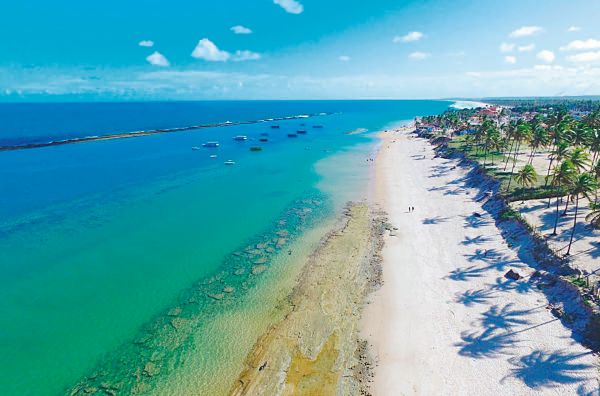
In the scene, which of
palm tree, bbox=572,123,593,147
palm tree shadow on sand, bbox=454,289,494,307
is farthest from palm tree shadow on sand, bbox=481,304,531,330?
palm tree, bbox=572,123,593,147

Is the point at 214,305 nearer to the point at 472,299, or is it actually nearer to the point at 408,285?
the point at 408,285

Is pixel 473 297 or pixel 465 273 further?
pixel 465 273

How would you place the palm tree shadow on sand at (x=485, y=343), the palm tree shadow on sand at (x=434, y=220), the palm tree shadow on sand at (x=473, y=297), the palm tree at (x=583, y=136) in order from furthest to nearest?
1. the palm tree at (x=583, y=136)
2. the palm tree shadow on sand at (x=434, y=220)
3. the palm tree shadow on sand at (x=473, y=297)
4. the palm tree shadow on sand at (x=485, y=343)

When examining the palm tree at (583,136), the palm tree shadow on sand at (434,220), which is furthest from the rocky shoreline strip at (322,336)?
the palm tree at (583,136)

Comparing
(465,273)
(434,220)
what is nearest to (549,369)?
(465,273)

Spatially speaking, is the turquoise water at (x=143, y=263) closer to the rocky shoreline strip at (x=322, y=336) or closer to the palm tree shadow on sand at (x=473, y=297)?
the rocky shoreline strip at (x=322, y=336)

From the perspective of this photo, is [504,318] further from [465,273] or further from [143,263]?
[143,263]

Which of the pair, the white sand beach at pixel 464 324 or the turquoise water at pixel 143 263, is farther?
the turquoise water at pixel 143 263

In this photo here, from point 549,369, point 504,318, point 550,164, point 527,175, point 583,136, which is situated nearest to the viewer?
point 549,369
